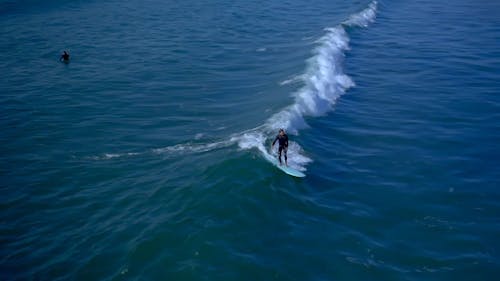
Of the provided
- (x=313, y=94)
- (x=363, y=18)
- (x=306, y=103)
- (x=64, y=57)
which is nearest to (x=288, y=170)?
(x=306, y=103)

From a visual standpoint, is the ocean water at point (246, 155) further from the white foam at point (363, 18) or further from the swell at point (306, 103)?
the white foam at point (363, 18)

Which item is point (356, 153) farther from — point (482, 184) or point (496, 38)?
point (496, 38)

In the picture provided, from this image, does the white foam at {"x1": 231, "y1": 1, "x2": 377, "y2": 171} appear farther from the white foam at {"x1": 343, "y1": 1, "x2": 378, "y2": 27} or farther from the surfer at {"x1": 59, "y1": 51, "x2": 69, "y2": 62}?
the surfer at {"x1": 59, "y1": 51, "x2": 69, "y2": 62}

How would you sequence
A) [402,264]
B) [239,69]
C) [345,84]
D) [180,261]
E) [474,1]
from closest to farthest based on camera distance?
[180,261] → [402,264] → [345,84] → [239,69] → [474,1]

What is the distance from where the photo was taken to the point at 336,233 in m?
21.9

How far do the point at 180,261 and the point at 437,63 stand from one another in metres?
37.2

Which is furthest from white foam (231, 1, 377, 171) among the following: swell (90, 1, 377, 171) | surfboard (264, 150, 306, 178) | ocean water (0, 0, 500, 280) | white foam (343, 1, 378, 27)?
white foam (343, 1, 378, 27)

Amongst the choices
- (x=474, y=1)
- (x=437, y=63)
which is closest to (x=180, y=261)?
(x=437, y=63)

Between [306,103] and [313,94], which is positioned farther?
[313,94]

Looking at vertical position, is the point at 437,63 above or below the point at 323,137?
above

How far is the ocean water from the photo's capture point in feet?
66.3

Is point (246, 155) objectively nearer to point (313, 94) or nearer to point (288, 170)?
point (288, 170)

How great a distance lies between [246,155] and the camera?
26656mm

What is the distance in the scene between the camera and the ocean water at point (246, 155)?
2022 cm
